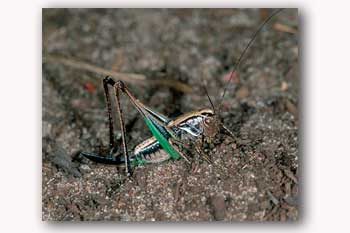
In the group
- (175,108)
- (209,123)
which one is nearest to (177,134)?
(209,123)

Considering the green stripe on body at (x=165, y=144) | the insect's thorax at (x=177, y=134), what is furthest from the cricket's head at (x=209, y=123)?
the green stripe on body at (x=165, y=144)

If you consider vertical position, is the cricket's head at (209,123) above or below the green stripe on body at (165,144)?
above

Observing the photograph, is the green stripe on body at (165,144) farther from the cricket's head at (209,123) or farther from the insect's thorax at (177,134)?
the cricket's head at (209,123)

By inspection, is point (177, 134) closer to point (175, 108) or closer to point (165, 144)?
point (165, 144)

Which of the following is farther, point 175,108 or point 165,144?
point 175,108

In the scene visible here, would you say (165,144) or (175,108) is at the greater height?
(175,108)

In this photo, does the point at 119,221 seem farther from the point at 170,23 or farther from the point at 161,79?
the point at 170,23

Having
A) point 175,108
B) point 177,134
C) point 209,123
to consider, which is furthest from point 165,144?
point 175,108

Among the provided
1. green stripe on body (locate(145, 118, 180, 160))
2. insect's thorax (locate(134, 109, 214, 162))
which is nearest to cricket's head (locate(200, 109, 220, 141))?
insect's thorax (locate(134, 109, 214, 162))
